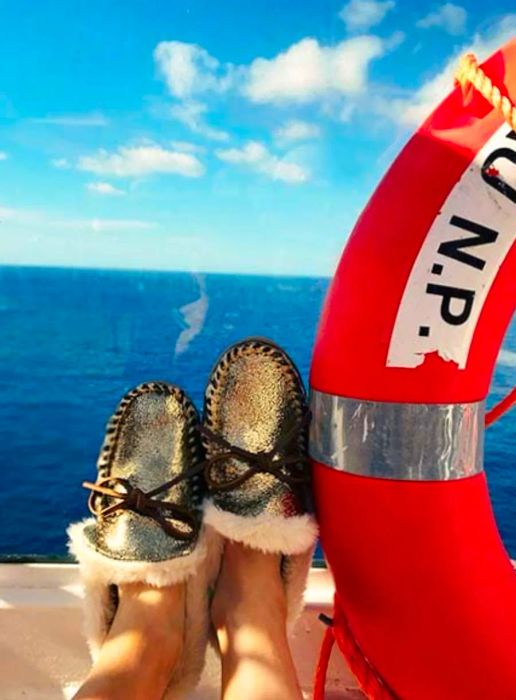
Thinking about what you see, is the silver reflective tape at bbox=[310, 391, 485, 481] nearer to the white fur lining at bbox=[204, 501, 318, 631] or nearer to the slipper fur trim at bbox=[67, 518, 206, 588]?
the white fur lining at bbox=[204, 501, 318, 631]

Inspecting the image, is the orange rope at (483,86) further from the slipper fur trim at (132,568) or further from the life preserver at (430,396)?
the slipper fur trim at (132,568)

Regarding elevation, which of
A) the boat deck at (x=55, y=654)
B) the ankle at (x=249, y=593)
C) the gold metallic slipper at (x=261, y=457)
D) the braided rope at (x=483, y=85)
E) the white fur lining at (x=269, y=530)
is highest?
the braided rope at (x=483, y=85)

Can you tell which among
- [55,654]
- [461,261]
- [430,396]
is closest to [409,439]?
[430,396]

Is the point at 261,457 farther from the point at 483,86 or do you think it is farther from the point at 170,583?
the point at 483,86

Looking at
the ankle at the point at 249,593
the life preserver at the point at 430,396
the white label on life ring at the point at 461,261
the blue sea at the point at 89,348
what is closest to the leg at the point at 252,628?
the ankle at the point at 249,593

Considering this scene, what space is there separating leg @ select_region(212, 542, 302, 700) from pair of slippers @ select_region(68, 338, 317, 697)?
0.08 feet

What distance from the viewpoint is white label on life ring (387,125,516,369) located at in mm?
730

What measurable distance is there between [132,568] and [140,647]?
0.08m

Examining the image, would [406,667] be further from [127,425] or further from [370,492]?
[127,425]

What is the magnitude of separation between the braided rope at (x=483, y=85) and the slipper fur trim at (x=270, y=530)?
48 cm

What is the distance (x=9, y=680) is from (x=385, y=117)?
3.34 ft

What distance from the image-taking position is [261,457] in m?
0.91

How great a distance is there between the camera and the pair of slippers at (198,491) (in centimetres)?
88

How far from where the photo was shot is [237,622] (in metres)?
0.86
